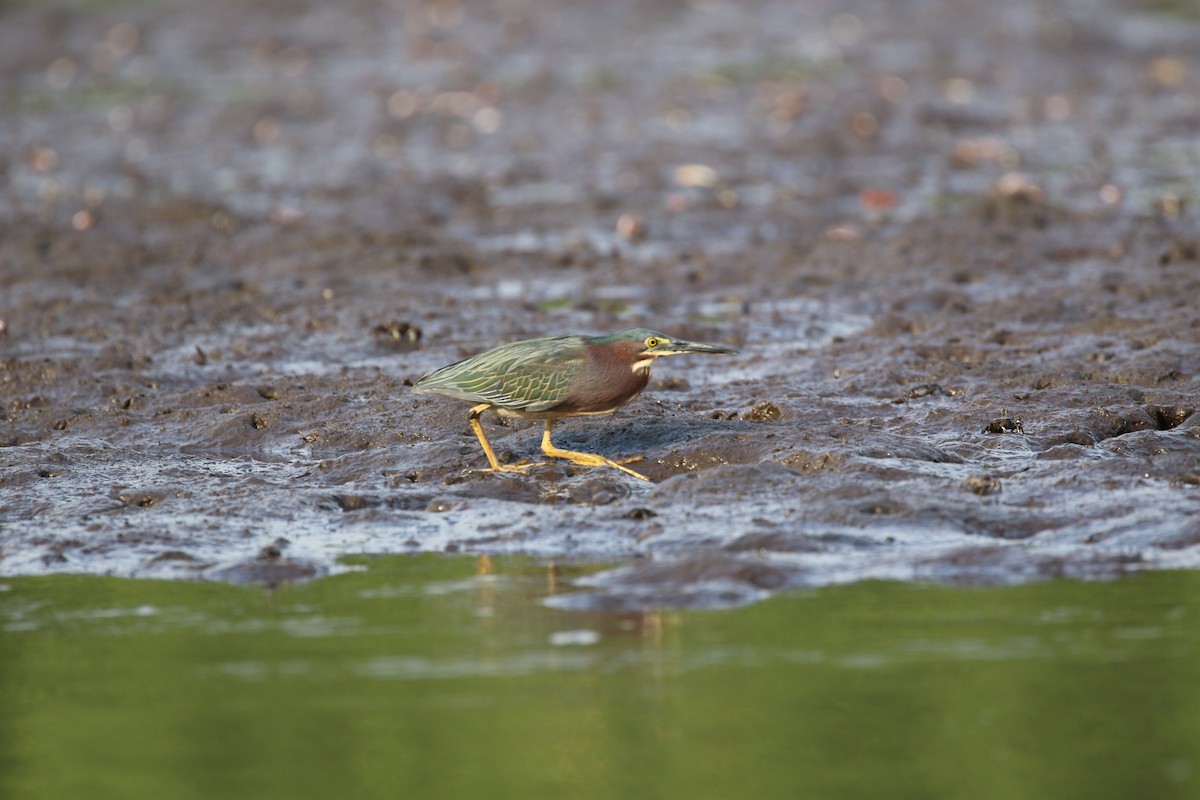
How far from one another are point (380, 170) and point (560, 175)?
163cm

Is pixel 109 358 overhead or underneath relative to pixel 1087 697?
overhead

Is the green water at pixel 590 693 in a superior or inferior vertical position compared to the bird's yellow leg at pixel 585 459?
inferior

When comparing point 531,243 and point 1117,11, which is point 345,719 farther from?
point 1117,11

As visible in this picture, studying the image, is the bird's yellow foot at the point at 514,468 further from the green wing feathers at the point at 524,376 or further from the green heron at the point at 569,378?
the green wing feathers at the point at 524,376

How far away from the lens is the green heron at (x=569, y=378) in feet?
24.3

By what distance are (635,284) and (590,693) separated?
665 centimetres

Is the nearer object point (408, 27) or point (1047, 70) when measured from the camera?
point (1047, 70)

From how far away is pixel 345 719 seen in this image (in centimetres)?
502

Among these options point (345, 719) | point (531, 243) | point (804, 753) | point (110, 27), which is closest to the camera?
point (804, 753)

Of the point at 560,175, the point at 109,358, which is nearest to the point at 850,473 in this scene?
the point at 109,358

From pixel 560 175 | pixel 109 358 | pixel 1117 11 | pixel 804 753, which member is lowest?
pixel 804 753

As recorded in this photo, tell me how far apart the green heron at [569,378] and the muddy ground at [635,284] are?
299mm

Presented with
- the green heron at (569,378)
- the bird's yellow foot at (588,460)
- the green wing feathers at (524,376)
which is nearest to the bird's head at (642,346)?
the green heron at (569,378)

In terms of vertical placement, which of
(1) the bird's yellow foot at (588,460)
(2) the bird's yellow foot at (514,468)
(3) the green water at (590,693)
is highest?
(1) the bird's yellow foot at (588,460)
